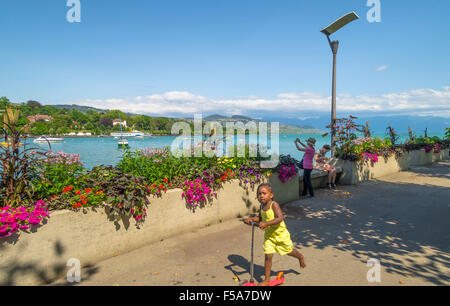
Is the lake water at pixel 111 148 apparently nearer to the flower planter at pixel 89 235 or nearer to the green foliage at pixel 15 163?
the green foliage at pixel 15 163

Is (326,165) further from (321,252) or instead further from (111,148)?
(111,148)

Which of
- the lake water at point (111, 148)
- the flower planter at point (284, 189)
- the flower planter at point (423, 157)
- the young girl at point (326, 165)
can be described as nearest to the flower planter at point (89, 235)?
the lake water at point (111, 148)

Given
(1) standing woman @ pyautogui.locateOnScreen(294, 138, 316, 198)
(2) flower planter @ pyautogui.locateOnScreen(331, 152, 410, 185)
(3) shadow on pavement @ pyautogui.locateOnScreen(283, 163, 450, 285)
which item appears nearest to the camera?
(3) shadow on pavement @ pyautogui.locateOnScreen(283, 163, 450, 285)

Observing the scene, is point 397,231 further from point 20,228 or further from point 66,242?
point 20,228

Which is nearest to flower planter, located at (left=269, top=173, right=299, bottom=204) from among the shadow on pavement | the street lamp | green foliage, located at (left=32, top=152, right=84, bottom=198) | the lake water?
the shadow on pavement

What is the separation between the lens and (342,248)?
463 cm

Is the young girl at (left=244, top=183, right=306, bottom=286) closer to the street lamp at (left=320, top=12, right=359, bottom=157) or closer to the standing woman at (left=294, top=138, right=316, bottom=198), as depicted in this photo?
the standing woman at (left=294, top=138, right=316, bottom=198)

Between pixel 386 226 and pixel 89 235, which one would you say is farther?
pixel 386 226

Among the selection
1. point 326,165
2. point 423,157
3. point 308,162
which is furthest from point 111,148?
point 308,162

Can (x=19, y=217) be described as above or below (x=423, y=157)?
above

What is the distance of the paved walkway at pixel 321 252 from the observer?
12.1 ft

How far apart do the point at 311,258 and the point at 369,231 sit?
6.99 ft

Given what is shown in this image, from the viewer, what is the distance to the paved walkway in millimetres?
3688

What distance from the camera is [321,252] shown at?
4.47 m
